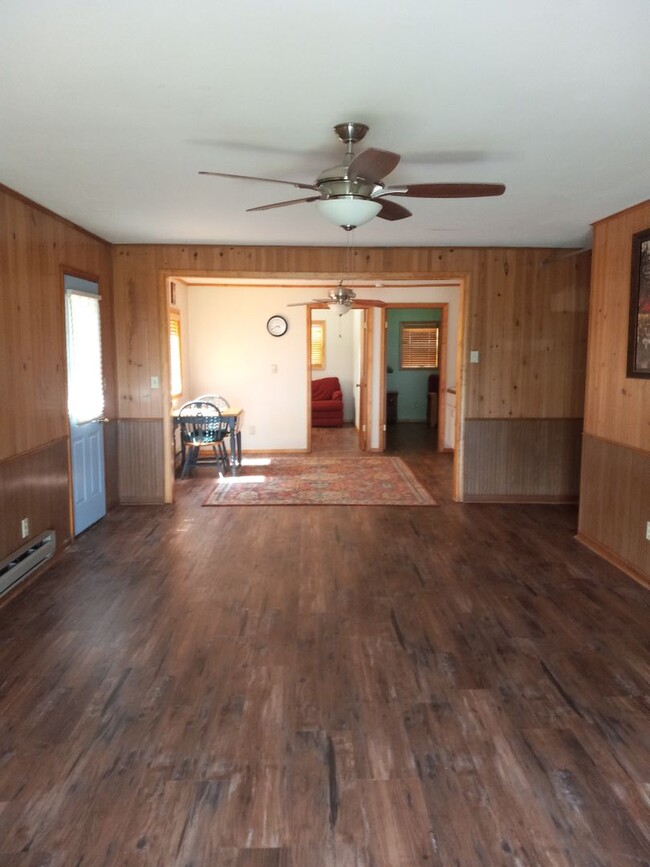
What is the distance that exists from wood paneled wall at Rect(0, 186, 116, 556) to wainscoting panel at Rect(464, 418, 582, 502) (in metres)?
3.54

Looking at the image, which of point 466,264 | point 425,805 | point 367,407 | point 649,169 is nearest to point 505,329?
point 466,264

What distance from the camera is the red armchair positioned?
10406mm

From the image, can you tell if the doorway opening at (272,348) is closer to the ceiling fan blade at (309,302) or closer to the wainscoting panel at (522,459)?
the ceiling fan blade at (309,302)

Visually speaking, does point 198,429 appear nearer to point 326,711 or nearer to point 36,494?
point 36,494

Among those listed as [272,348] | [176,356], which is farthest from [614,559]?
[176,356]

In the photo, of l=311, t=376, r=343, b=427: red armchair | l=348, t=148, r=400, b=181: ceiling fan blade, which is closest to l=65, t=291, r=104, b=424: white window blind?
l=348, t=148, r=400, b=181: ceiling fan blade

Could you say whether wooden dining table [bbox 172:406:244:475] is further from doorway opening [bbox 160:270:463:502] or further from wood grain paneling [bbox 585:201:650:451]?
wood grain paneling [bbox 585:201:650:451]

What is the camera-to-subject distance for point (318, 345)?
11.0 m

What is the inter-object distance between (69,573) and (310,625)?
5.75 ft

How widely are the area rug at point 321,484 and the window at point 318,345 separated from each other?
3.64 meters

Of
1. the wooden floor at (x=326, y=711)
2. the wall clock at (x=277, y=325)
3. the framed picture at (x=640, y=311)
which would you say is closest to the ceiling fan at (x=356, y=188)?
the framed picture at (x=640, y=311)

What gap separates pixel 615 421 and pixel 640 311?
749mm

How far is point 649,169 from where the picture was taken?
3020mm

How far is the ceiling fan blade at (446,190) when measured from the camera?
2.47m
